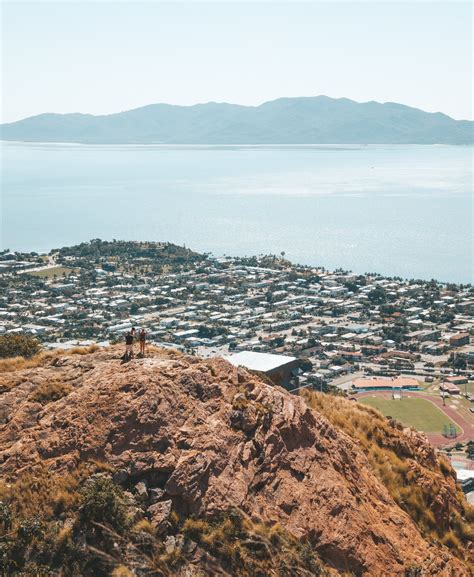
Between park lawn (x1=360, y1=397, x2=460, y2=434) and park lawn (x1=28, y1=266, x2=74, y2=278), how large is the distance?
4944 cm

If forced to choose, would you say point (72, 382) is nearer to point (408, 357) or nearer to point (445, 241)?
point (408, 357)

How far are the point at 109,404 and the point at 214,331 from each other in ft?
185

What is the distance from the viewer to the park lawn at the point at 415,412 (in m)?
44.4

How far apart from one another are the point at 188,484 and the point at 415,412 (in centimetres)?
3848

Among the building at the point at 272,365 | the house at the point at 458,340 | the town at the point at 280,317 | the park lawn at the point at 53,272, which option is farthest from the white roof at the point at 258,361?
the park lawn at the point at 53,272

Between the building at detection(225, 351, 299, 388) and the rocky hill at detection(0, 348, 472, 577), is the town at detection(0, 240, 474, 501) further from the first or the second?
the rocky hill at detection(0, 348, 472, 577)

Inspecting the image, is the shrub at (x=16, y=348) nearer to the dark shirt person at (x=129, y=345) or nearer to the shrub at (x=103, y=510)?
the dark shirt person at (x=129, y=345)

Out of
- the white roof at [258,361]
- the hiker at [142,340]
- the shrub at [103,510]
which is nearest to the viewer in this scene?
the shrub at [103,510]

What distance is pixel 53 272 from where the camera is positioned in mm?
92062

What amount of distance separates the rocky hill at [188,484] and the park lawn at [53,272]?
78238mm

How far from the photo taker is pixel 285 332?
69188mm

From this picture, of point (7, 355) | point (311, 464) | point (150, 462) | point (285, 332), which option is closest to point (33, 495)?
point (150, 462)

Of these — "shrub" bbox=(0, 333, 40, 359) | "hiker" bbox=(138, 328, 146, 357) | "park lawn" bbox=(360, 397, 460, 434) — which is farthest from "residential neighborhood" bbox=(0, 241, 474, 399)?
"hiker" bbox=(138, 328, 146, 357)

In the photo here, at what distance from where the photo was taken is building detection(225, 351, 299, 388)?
18.0 metres
